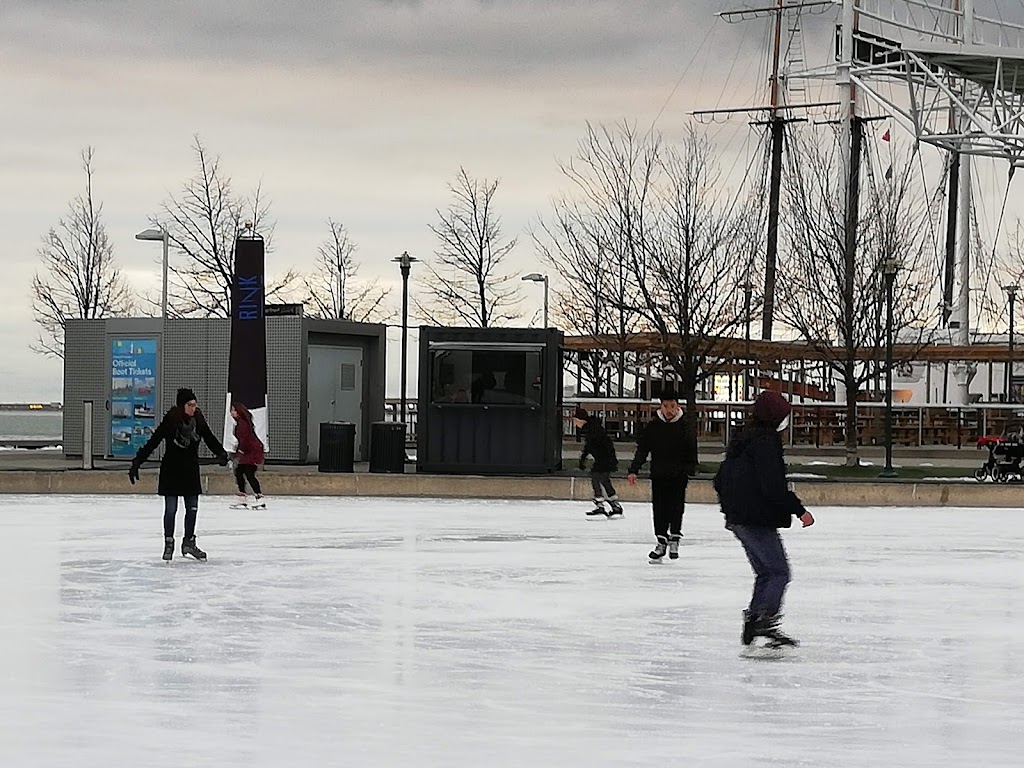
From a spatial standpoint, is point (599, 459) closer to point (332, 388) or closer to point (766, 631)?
point (332, 388)

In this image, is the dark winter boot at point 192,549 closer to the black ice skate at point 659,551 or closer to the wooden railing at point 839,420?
the black ice skate at point 659,551

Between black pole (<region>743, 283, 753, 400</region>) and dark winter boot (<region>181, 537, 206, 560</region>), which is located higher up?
black pole (<region>743, 283, 753, 400</region>)

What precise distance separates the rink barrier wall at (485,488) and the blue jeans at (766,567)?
1523cm

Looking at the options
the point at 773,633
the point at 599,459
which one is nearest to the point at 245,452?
the point at 599,459

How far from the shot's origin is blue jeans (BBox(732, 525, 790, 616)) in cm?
1039

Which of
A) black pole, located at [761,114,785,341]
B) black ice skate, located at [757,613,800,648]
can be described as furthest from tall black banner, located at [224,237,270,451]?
black pole, located at [761,114,785,341]

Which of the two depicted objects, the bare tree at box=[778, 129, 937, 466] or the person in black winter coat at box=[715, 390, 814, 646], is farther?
the bare tree at box=[778, 129, 937, 466]

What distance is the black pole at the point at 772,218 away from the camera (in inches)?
1948

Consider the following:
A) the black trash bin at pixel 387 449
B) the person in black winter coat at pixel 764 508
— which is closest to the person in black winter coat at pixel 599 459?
the black trash bin at pixel 387 449

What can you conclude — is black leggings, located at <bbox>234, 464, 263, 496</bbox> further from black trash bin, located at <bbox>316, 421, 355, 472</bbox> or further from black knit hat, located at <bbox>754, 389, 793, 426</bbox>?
black knit hat, located at <bbox>754, 389, 793, 426</bbox>

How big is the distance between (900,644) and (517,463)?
56.3 feet

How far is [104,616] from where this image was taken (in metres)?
11.8

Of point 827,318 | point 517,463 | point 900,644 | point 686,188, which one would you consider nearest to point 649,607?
point 900,644

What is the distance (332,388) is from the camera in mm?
30484
